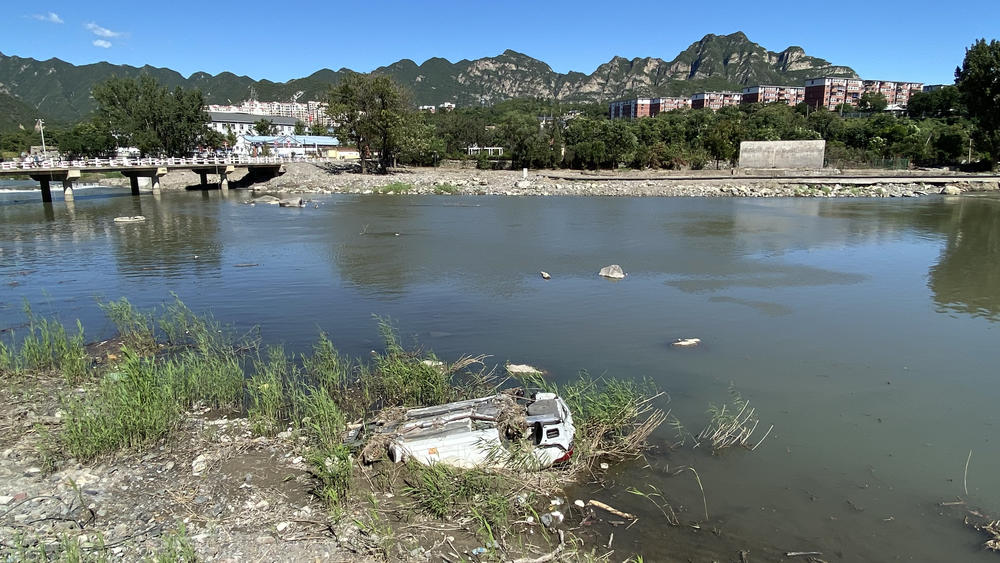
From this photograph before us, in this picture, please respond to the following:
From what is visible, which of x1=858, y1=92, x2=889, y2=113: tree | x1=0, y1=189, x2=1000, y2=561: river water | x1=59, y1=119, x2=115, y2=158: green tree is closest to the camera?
x1=0, y1=189, x2=1000, y2=561: river water

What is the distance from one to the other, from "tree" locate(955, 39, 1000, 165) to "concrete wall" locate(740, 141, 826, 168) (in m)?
14.6

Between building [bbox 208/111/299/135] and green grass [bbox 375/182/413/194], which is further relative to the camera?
building [bbox 208/111/299/135]

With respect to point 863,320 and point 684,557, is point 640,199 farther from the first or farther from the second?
point 684,557

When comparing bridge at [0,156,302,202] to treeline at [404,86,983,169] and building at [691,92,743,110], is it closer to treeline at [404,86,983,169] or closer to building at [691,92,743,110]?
treeline at [404,86,983,169]

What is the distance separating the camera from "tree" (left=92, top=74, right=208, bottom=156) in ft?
212

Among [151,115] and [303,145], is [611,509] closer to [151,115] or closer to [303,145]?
[151,115]

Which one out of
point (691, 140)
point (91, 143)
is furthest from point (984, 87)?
point (91, 143)

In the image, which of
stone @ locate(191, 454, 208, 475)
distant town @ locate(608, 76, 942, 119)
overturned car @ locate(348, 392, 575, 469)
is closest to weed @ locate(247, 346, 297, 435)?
stone @ locate(191, 454, 208, 475)

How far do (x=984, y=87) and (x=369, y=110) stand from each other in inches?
2472

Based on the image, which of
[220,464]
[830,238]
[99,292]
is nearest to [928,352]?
[220,464]

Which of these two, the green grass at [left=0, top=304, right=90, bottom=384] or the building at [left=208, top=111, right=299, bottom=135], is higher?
the building at [left=208, top=111, right=299, bottom=135]

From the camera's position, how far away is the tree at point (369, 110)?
59.3m

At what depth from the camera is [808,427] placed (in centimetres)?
831

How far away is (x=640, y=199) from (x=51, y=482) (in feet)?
141
